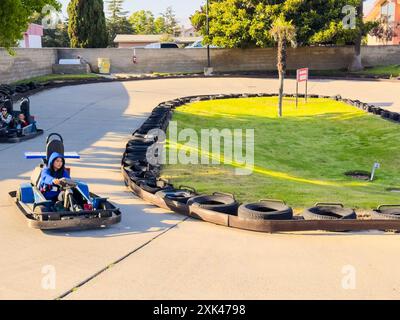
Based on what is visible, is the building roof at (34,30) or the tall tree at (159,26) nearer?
the building roof at (34,30)

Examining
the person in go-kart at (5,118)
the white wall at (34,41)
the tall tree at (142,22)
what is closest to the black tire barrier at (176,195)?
the person in go-kart at (5,118)

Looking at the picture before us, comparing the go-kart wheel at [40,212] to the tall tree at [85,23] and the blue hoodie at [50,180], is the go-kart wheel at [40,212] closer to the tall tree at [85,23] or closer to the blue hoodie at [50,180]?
the blue hoodie at [50,180]

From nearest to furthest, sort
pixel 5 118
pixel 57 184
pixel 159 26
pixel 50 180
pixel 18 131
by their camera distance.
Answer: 1. pixel 57 184
2. pixel 50 180
3. pixel 18 131
4. pixel 5 118
5. pixel 159 26

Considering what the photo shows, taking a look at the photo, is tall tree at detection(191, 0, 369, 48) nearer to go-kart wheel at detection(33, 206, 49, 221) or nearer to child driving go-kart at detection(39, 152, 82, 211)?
child driving go-kart at detection(39, 152, 82, 211)

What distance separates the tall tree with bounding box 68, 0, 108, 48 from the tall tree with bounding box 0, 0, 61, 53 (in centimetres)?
2127

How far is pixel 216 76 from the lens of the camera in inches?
1435

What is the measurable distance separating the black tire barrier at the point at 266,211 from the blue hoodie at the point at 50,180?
2.55 m

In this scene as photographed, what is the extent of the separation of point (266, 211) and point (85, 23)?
114 ft

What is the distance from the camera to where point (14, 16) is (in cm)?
1719

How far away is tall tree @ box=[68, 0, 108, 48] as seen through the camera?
39.4 meters

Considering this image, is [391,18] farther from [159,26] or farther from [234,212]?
[234,212]

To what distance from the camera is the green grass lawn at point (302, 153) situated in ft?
34.4

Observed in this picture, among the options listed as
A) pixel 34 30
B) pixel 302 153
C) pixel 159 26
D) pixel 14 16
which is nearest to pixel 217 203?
pixel 302 153

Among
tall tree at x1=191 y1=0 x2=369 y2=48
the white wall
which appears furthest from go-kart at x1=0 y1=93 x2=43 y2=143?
the white wall
